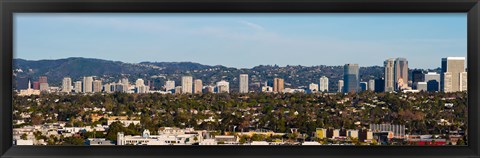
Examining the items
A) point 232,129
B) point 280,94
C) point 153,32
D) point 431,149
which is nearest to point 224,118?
point 232,129

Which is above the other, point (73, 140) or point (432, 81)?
point (432, 81)

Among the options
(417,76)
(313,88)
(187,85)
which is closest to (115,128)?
(187,85)

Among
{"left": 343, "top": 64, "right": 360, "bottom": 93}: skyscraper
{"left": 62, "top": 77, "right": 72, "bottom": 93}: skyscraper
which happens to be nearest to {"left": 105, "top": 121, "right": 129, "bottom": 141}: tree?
{"left": 62, "top": 77, "right": 72, "bottom": 93}: skyscraper

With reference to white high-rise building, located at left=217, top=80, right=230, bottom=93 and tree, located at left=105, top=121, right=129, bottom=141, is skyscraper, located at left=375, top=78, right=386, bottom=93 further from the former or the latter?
tree, located at left=105, top=121, right=129, bottom=141

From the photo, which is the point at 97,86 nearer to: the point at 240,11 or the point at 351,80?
the point at 240,11

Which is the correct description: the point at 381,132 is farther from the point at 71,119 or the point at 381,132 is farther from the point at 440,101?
the point at 71,119
